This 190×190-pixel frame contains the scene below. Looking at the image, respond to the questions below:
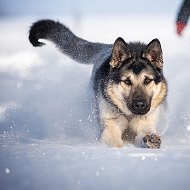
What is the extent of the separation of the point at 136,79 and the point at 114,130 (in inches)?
27.1

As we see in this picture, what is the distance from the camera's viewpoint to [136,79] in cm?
636

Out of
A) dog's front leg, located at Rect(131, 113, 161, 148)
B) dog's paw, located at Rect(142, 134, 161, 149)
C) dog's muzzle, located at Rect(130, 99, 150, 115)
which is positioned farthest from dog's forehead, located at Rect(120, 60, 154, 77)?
dog's paw, located at Rect(142, 134, 161, 149)

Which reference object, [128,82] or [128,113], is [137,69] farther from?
[128,113]

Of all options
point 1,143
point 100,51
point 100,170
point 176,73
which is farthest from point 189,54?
point 100,170

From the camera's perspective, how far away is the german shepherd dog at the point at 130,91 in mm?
6266

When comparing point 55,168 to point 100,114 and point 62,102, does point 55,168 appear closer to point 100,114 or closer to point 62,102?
point 100,114

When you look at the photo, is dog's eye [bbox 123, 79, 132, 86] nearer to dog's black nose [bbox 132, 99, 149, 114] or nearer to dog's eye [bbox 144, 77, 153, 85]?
dog's eye [bbox 144, 77, 153, 85]

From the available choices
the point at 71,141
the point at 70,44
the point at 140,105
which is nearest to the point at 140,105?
the point at 140,105

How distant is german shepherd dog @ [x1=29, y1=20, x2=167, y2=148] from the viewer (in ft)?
20.6

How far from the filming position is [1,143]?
5.78 meters

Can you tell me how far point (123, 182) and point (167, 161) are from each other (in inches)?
26.4

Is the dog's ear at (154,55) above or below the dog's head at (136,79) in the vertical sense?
above

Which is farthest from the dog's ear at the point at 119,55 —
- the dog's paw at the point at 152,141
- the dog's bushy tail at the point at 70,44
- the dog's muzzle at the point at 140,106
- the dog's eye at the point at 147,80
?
the dog's bushy tail at the point at 70,44

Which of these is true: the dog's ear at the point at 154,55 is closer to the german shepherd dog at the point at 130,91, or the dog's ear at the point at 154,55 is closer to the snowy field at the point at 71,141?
the german shepherd dog at the point at 130,91
